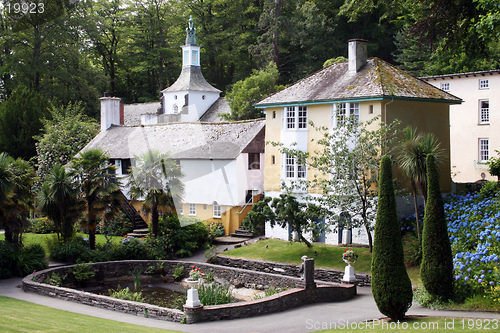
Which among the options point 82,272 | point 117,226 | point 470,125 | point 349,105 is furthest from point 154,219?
point 470,125

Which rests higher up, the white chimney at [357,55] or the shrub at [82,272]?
the white chimney at [357,55]

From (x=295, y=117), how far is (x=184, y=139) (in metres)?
9.99

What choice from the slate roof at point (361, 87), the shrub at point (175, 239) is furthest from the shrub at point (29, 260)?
the slate roof at point (361, 87)

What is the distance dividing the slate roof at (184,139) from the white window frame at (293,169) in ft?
13.3

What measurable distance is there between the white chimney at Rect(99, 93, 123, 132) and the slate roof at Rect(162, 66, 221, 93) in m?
13.6

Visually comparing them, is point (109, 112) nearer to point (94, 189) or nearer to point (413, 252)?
point (94, 189)

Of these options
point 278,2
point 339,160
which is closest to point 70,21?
point 278,2

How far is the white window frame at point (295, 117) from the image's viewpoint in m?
29.2

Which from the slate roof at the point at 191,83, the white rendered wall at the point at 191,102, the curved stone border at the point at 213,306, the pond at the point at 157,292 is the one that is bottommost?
the pond at the point at 157,292

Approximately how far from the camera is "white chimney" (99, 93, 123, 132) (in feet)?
141

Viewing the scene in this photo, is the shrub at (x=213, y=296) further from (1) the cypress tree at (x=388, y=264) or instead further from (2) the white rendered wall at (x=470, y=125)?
(2) the white rendered wall at (x=470, y=125)

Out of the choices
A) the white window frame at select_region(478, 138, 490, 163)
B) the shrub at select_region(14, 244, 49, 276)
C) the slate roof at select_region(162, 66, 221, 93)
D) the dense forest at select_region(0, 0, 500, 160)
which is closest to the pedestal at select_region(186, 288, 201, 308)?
the shrub at select_region(14, 244, 49, 276)

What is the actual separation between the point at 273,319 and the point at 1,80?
150ft

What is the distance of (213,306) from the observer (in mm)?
17547
